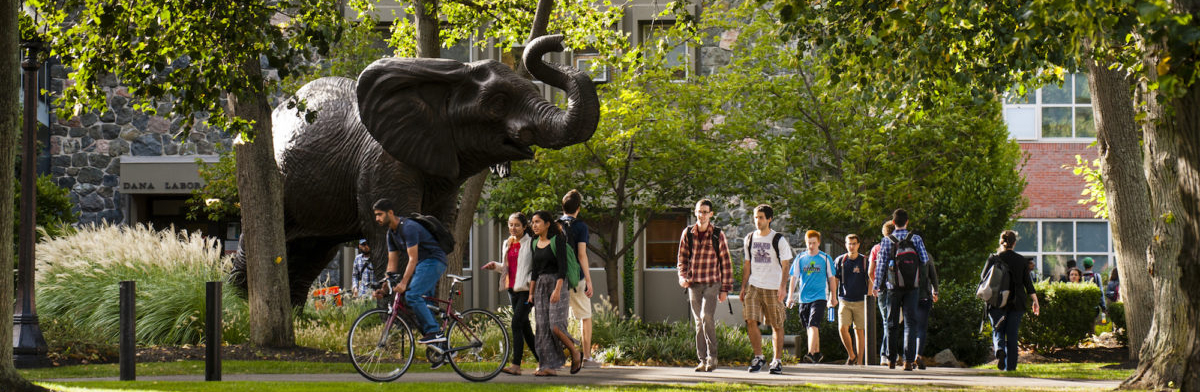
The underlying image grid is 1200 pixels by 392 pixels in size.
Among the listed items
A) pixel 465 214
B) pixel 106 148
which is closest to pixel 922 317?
pixel 465 214

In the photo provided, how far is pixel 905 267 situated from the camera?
13.9m

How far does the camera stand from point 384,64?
40.4ft

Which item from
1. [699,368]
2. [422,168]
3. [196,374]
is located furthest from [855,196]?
[196,374]

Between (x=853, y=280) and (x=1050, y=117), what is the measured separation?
61.2 feet

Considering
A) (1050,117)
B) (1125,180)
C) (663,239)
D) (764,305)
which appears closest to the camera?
(764,305)

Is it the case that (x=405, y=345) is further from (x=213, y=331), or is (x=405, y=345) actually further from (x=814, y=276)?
(x=814, y=276)

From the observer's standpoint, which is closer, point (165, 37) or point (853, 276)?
point (165, 37)

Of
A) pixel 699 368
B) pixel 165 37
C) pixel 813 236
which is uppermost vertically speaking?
pixel 165 37

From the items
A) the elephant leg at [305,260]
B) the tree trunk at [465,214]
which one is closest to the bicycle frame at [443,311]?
the elephant leg at [305,260]

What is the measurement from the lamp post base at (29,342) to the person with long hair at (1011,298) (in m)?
9.37

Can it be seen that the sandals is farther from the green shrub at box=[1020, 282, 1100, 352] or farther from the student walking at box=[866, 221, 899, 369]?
the green shrub at box=[1020, 282, 1100, 352]

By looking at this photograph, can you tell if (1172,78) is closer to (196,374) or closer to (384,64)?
(384,64)

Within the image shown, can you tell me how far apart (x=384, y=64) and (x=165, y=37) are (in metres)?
2.24

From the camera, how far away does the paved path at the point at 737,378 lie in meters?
11.1
